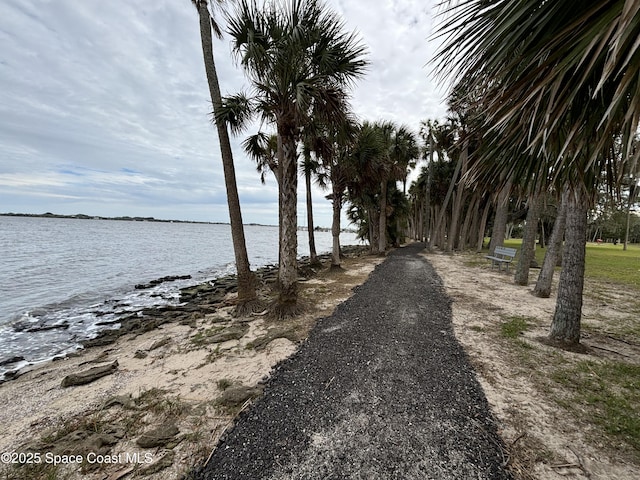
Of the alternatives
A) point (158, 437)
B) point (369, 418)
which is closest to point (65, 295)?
point (158, 437)

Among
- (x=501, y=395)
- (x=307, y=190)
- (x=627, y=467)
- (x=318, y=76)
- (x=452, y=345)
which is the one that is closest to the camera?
(x=627, y=467)

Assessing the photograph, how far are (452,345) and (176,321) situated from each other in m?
6.86

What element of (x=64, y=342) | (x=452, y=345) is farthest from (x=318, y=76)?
(x=64, y=342)

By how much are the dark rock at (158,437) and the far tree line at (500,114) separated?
11.6 ft

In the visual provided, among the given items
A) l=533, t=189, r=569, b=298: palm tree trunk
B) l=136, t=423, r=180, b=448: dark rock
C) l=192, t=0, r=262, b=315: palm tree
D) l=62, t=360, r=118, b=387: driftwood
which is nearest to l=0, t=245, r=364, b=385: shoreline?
l=192, t=0, r=262, b=315: palm tree

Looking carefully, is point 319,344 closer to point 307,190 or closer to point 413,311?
point 413,311

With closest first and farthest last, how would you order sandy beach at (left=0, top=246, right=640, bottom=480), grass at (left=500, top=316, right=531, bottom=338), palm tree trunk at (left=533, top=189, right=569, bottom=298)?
1. sandy beach at (left=0, top=246, right=640, bottom=480)
2. grass at (left=500, top=316, right=531, bottom=338)
3. palm tree trunk at (left=533, top=189, right=569, bottom=298)

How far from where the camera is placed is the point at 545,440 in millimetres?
2518

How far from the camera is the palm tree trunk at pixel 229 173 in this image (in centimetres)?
659

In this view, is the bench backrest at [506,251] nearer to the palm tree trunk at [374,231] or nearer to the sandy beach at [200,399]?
the sandy beach at [200,399]

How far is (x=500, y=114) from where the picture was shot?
6.83 ft

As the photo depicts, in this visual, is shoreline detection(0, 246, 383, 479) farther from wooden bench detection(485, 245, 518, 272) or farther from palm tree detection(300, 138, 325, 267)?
wooden bench detection(485, 245, 518, 272)

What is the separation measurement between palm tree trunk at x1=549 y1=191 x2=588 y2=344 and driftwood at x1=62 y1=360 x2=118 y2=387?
7551mm

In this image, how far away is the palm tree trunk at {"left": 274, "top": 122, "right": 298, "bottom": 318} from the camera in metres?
6.19
